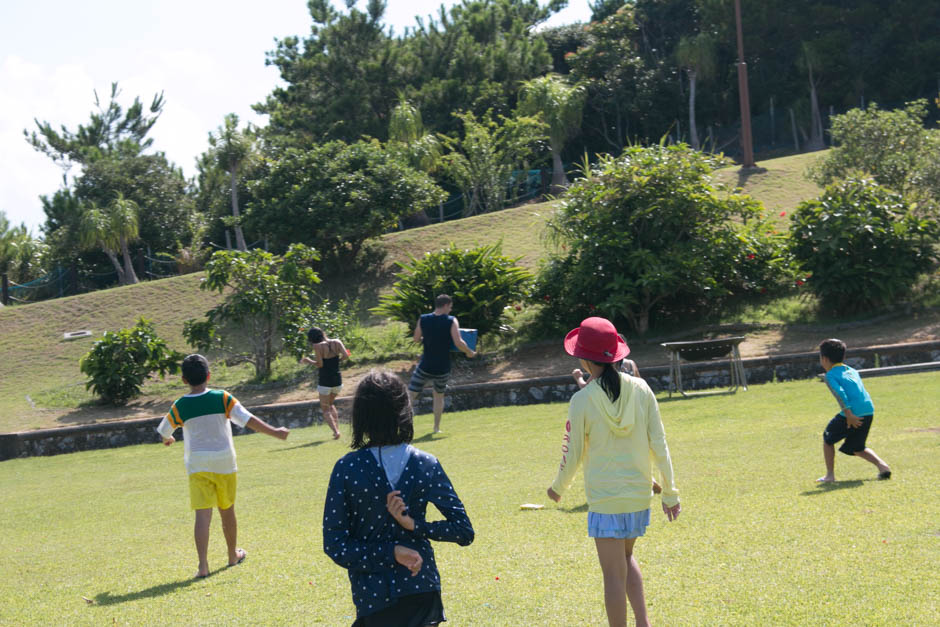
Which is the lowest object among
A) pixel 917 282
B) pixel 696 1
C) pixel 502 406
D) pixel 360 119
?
pixel 502 406

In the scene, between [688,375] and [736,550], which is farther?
[688,375]

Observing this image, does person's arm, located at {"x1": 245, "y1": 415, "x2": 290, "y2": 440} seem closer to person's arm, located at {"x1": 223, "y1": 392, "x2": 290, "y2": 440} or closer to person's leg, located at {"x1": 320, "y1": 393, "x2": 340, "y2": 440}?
person's arm, located at {"x1": 223, "y1": 392, "x2": 290, "y2": 440}

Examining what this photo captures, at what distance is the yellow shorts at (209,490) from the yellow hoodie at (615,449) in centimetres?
305

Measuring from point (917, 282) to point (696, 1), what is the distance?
27006 mm

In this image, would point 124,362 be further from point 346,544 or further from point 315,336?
point 346,544

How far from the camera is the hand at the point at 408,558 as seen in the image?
3113 millimetres

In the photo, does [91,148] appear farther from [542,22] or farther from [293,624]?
[293,624]

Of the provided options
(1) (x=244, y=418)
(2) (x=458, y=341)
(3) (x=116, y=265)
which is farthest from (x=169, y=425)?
(3) (x=116, y=265)

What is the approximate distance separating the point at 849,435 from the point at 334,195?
17.2 m

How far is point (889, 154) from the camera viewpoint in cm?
2119

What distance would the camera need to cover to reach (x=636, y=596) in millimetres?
4180

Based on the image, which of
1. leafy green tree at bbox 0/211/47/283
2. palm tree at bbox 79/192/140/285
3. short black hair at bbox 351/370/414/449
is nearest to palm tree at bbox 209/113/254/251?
palm tree at bbox 79/192/140/285

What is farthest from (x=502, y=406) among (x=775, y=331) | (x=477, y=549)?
(x=477, y=549)

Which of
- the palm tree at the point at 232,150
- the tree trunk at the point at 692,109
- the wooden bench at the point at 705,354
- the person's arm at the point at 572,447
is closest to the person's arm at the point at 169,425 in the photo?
the person's arm at the point at 572,447
